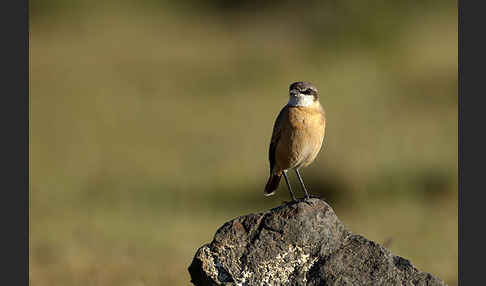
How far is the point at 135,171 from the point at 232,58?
1323 cm

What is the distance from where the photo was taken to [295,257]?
7.88 meters

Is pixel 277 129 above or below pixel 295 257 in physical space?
above

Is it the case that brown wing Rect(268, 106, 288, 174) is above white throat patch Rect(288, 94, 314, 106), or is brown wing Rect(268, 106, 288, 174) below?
below

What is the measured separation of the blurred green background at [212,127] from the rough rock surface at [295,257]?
3.77 metres

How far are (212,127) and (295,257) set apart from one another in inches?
701

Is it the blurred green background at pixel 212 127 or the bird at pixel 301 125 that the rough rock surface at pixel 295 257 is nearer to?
the bird at pixel 301 125

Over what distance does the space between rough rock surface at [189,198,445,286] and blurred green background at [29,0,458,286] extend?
3.77 m

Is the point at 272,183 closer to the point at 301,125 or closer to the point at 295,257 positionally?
the point at 301,125

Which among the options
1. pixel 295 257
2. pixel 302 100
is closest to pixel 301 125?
pixel 302 100

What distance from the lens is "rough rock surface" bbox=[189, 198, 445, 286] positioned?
25.4ft

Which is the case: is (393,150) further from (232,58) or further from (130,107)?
(232,58)

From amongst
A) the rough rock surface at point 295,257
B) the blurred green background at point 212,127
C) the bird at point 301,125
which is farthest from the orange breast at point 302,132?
the blurred green background at point 212,127

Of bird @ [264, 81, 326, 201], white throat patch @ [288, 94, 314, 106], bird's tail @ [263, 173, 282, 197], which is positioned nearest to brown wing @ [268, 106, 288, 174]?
bird @ [264, 81, 326, 201]

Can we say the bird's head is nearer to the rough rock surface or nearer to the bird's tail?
the bird's tail
